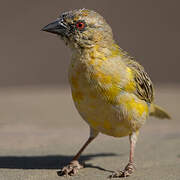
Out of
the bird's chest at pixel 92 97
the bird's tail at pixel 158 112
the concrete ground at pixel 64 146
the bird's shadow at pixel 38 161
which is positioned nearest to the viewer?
the bird's chest at pixel 92 97

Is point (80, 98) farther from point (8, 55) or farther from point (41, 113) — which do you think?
point (8, 55)

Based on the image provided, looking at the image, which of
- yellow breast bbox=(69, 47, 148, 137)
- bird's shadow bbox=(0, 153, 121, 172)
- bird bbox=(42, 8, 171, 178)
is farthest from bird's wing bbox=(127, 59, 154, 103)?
bird's shadow bbox=(0, 153, 121, 172)

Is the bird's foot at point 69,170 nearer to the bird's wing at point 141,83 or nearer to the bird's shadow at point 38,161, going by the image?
the bird's shadow at point 38,161

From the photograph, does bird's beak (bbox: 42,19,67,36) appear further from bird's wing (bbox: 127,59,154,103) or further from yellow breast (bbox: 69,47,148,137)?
bird's wing (bbox: 127,59,154,103)

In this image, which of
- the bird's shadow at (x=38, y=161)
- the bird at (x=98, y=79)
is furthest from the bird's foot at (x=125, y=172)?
the bird's shadow at (x=38, y=161)

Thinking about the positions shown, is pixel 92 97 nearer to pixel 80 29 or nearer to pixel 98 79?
pixel 98 79

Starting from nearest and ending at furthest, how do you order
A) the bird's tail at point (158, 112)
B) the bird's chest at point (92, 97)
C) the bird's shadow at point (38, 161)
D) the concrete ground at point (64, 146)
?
1. the bird's chest at point (92, 97)
2. the concrete ground at point (64, 146)
3. the bird's shadow at point (38, 161)
4. the bird's tail at point (158, 112)
